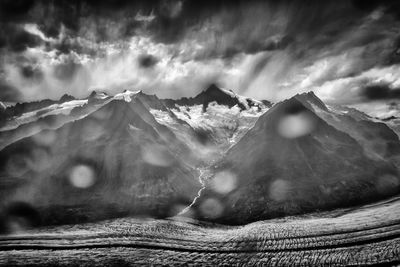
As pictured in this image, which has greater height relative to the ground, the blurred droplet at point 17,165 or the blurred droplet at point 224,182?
the blurred droplet at point 17,165

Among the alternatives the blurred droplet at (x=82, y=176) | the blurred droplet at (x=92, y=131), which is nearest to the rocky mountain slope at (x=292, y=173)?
the blurred droplet at (x=82, y=176)

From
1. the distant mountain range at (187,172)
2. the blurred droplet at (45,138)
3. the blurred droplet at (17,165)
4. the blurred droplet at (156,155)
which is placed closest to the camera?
the distant mountain range at (187,172)

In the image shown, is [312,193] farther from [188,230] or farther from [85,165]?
[85,165]

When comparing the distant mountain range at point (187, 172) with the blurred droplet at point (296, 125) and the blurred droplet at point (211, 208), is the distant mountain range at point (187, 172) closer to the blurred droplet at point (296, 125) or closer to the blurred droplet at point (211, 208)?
the blurred droplet at point (211, 208)

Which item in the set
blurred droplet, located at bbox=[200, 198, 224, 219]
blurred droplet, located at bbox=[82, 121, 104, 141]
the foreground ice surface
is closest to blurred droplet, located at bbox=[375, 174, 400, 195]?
the foreground ice surface

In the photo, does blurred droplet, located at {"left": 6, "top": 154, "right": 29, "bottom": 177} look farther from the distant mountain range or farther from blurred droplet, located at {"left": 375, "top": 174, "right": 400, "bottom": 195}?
blurred droplet, located at {"left": 375, "top": 174, "right": 400, "bottom": 195}

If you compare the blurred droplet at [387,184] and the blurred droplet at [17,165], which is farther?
the blurred droplet at [17,165]

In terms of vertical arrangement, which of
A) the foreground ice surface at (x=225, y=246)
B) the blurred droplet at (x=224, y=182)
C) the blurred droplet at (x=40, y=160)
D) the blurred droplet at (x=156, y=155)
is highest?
the blurred droplet at (x=40, y=160)

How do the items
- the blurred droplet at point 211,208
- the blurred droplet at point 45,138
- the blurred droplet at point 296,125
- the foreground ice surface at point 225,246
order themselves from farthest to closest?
the blurred droplet at point 45,138 → the blurred droplet at point 296,125 → the blurred droplet at point 211,208 → the foreground ice surface at point 225,246
